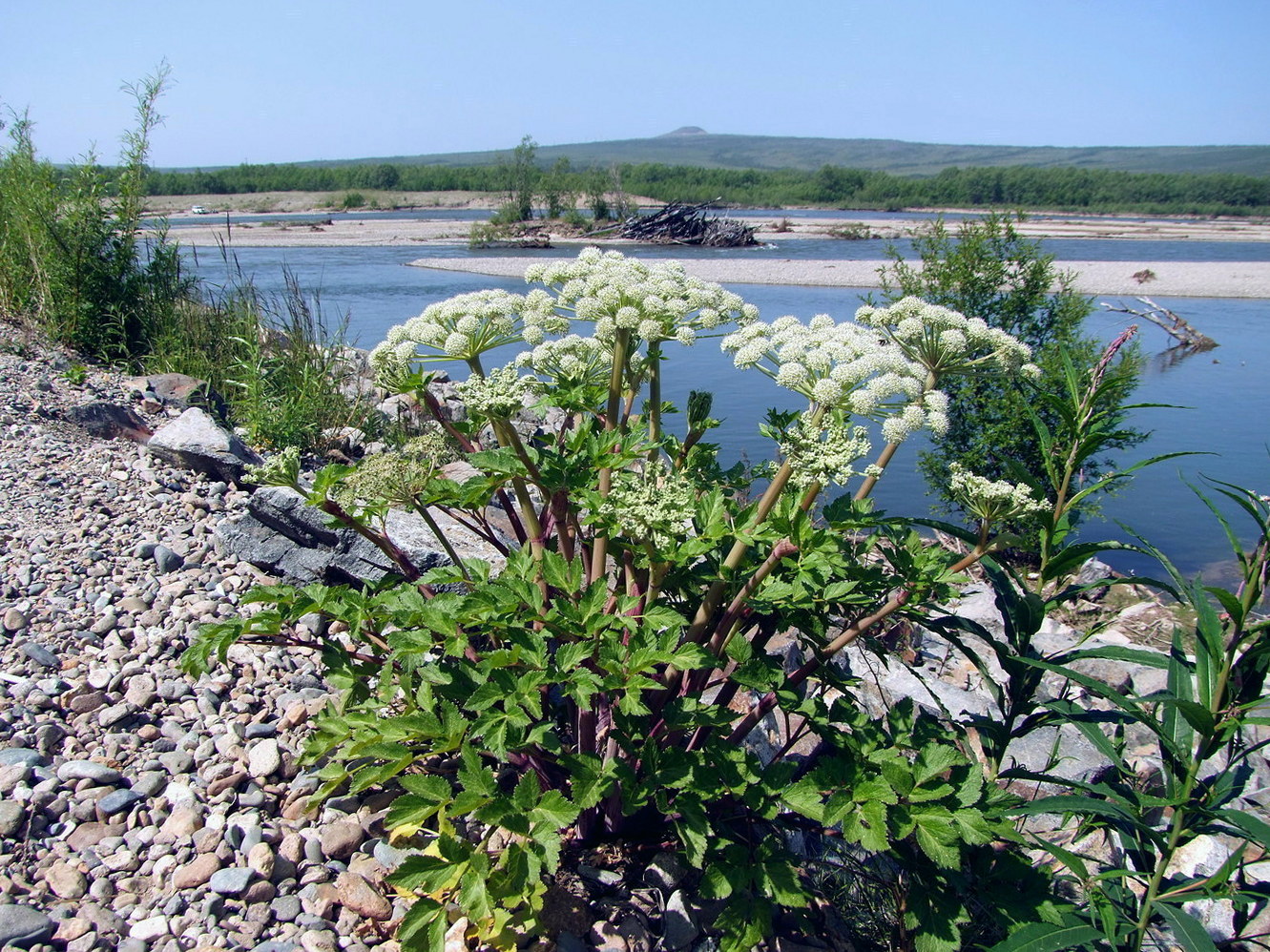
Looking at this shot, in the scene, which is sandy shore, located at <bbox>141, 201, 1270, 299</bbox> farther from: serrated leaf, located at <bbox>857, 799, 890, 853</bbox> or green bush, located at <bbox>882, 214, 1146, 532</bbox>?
serrated leaf, located at <bbox>857, 799, 890, 853</bbox>

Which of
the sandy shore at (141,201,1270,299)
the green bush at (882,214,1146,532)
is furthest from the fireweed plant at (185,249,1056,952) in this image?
the sandy shore at (141,201,1270,299)

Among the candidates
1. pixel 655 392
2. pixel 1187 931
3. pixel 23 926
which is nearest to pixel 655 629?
pixel 655 392

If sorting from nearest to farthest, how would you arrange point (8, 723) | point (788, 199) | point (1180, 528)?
point (8, 723)
point (1180, 528)
point (788, 199)

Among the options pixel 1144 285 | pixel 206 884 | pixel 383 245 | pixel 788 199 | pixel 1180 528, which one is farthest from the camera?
pixel 788 199

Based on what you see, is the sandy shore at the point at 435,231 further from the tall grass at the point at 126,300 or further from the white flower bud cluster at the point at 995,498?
the white flower bud cluster at the point at 995,498

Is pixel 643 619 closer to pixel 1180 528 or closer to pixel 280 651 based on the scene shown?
pixel 280 651

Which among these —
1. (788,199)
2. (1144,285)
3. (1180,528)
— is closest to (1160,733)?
(1180,528)

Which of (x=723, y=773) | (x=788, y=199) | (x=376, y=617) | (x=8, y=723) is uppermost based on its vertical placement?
(x=788, y=199)

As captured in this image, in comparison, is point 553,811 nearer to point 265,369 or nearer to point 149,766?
point 149,766

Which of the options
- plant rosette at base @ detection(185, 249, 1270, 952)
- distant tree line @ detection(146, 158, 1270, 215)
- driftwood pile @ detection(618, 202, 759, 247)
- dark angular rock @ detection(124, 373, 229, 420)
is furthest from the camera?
distant tree line @ detection(146, 158, 1270, 215)

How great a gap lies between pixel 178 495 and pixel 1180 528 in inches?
333

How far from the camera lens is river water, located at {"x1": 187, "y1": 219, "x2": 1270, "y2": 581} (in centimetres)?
791

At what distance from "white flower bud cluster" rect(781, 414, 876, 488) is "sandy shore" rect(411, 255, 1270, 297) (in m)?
20.2

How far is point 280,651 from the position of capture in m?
3.35
